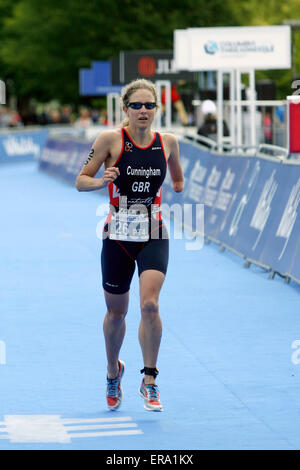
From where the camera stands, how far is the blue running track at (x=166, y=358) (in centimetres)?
673

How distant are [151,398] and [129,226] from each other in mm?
1134

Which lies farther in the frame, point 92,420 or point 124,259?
point 124,259

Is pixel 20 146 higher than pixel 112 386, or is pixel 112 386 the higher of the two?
→ pixel 112 386

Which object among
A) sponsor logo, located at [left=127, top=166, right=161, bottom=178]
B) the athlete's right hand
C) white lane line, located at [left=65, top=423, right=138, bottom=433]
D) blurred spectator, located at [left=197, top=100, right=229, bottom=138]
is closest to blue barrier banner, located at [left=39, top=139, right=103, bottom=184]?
blurred spectator, located at [left=197, top=100, right=229, bottom=138]

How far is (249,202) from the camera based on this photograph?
14641 mm

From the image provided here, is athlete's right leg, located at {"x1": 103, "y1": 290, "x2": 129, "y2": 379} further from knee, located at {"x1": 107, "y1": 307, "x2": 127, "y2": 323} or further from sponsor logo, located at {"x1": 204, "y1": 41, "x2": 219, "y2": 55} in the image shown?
sponsor logo, located at {"x1": 204, "y1": 41, "x2": 219, "y2": 55}

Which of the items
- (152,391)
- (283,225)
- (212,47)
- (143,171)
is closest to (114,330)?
(152,391)

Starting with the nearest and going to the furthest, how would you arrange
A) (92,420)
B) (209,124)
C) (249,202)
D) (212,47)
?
(92,420) < (249,202) < (212,47) < (209,124)

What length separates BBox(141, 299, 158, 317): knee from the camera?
7.15 meters

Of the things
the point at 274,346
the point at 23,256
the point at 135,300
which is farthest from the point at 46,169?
the point at 274,346

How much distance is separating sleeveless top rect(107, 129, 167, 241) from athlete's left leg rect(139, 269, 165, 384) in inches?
10.5

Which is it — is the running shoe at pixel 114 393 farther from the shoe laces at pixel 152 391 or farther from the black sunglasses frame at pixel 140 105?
the black sunglasses frame at pixel 140 105

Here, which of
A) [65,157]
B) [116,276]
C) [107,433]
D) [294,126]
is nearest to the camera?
[107,433]

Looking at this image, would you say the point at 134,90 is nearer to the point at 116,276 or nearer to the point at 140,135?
the point at 140,135
